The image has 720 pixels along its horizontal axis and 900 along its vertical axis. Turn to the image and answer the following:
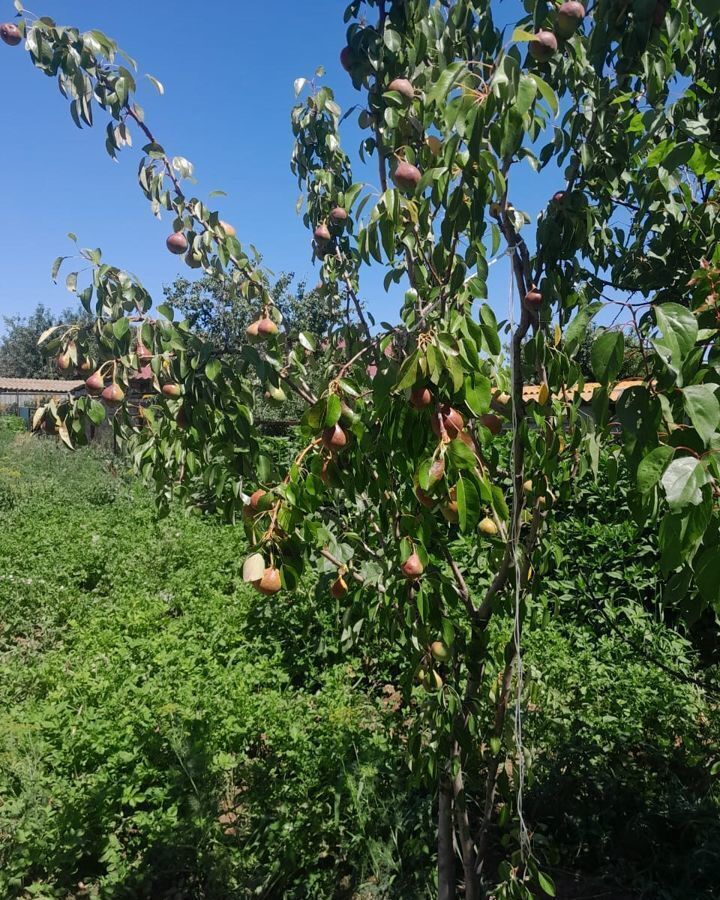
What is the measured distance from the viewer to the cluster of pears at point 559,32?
1.16 meters

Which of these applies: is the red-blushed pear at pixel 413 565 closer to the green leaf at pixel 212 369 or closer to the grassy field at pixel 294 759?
the green leaf at pixel 212 369

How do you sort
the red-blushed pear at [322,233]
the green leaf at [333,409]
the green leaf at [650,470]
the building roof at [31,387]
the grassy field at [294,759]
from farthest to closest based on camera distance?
1. the building roof at [31,387]
2. the grassy field at [294,759]
3. the red-blushed pear at [322,233]
4. the green leaf at [333,409]
5. the green leaf at [650,470]

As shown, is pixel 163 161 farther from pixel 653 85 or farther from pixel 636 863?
pixel 636 863

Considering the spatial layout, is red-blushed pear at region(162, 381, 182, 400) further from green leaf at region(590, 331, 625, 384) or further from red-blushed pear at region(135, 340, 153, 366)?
green leaf at region(590, 331, 625, 384)

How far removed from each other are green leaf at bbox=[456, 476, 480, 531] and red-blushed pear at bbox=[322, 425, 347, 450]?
249mm

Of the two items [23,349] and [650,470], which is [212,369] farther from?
[23,349]

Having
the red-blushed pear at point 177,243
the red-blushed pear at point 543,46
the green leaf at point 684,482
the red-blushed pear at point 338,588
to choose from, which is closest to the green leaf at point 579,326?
the green leaf at point 684,482

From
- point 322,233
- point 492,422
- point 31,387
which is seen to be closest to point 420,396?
point 492,422

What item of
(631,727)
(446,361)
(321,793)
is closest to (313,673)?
(321,793)

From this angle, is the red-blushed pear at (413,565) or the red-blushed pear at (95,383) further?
the red-blushed pear at (95,383)

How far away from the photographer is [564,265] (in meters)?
1.48

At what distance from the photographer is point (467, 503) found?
102 centimetres

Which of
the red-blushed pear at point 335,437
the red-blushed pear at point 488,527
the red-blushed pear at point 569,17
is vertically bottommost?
the red-blushed pear at point 335,437

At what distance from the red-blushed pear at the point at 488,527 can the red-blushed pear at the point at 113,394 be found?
93 cm
